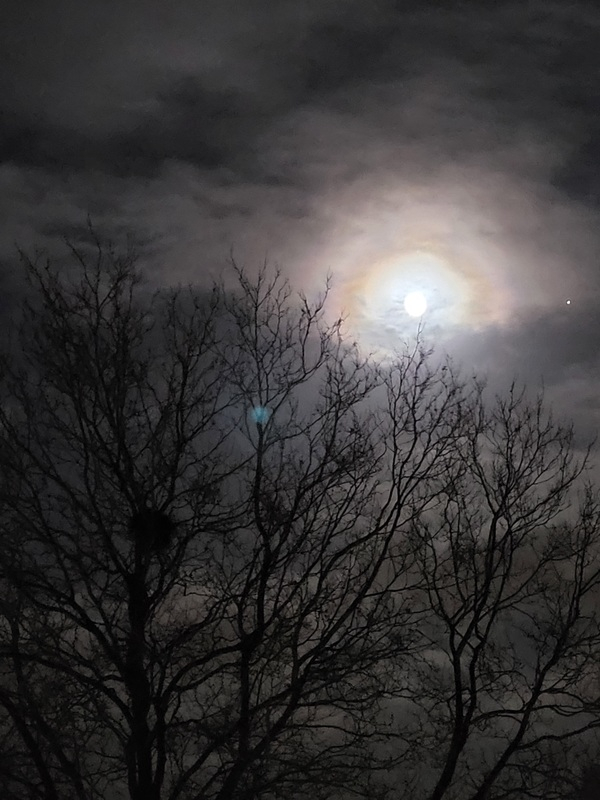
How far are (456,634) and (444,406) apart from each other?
3.96 meters

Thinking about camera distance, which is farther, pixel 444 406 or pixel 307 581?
pixel 444 406

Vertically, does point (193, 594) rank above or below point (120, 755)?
above

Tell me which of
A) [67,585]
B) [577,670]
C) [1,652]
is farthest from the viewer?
[577,670]

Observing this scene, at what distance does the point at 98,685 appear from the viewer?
30.1 ft

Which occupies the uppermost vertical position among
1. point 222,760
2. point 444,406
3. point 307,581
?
point 444,406

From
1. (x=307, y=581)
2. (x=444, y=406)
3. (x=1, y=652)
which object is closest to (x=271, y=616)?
(x=307, y=581)

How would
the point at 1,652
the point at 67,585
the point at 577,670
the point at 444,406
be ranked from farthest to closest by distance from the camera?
the point at 577,670
the point at 444,406
the point at 67,585
the point at 1,652

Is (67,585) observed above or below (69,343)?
below

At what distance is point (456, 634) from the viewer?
1283cm

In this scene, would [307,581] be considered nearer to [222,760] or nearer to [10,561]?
[222,760]

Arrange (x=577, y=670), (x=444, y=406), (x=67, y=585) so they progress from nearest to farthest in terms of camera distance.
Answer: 1. (x=67, y=585)
2. (x=444, y=406)
3. (x=577, y=670)

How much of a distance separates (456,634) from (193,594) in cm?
498

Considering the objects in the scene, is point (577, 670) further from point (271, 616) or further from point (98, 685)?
point (98, 685)

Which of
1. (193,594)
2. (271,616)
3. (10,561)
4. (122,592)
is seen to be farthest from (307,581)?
(10,561)
